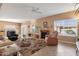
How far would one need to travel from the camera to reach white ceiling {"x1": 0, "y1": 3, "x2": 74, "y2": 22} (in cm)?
303

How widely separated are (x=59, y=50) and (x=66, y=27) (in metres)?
0.53

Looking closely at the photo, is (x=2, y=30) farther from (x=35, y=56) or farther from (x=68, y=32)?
(x=68, y=32)

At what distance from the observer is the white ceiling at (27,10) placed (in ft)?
9.93

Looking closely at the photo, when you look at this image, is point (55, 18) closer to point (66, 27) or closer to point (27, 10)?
point (66, 27)

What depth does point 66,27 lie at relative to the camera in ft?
10.5

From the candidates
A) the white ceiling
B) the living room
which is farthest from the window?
the white ceiling

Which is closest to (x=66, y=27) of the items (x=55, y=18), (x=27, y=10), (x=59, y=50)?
(x=55, y=18)

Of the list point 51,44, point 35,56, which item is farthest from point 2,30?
point 51,44

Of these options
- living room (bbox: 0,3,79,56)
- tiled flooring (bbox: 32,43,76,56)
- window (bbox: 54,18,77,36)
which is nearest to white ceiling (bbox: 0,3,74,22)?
living room (bbox: 0,3,79,56)

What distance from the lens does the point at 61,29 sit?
3.21m

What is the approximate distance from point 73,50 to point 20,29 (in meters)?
1.20

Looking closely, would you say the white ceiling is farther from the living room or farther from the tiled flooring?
the tiled flooring

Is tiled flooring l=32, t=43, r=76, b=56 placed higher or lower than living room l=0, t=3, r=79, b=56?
lower

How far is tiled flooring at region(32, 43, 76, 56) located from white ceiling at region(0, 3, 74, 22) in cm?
72
